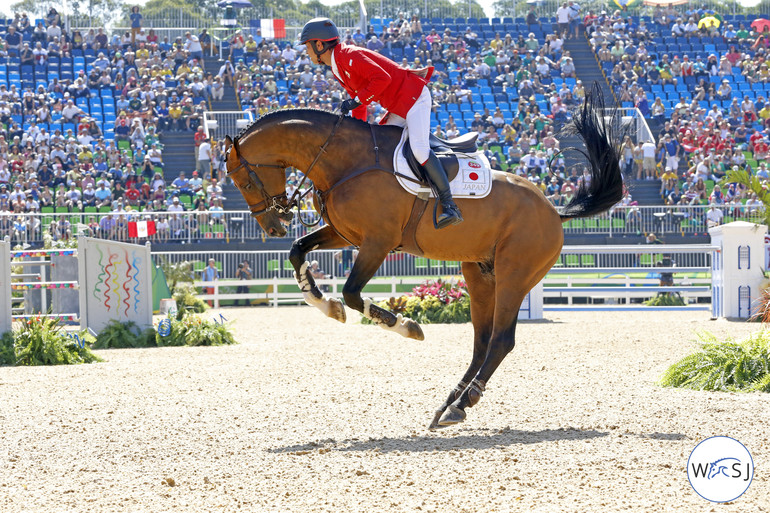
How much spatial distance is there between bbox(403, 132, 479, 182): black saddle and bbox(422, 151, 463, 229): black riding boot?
2.8 inches

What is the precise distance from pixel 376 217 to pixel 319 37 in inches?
52.1

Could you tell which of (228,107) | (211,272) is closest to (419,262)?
(211,272)

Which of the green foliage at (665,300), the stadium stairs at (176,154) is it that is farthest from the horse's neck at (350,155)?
the stadium stairs at (176,154)

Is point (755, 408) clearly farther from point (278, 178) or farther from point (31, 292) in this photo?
point (31, 292)

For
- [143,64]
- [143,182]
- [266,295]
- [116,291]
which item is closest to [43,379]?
[116,291]

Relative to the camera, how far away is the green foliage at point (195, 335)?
14.0 meters

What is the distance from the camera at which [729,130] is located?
3070 centimetres

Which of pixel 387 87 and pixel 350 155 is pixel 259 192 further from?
pixel 387 87

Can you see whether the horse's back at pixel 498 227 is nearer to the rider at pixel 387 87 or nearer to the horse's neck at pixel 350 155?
the rider at pixel 387 87

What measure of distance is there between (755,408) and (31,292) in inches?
459

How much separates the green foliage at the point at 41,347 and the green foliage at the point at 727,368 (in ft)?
22.4

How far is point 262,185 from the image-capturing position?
6773 mm

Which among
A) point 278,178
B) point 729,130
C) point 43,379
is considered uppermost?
point 729,130

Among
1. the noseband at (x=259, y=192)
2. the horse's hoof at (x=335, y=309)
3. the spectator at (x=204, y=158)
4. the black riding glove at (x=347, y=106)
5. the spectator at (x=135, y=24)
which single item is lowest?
the horse's hoof at (x=335, y=309)
